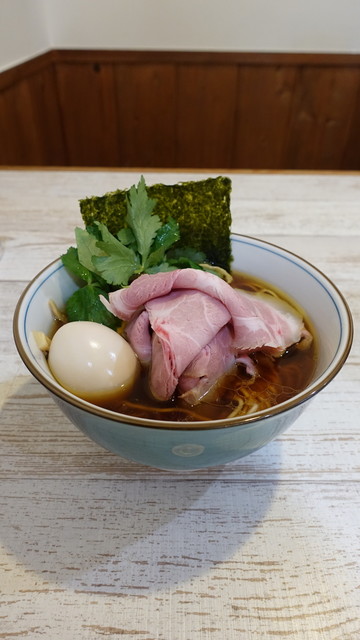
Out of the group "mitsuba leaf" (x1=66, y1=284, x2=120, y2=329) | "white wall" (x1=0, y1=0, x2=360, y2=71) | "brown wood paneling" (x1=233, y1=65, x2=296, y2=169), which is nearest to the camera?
"mitsuba leaf" (x1=66, y1=284, x2=120, y2=329)

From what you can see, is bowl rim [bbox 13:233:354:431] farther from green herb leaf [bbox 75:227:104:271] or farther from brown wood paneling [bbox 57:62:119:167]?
brown wood paneling [bbox 57:62:119:167]

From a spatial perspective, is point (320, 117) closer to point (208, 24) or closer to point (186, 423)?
point (208, 24)

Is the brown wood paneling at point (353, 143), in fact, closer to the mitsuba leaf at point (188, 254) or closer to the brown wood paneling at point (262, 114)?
the brown wood paneling at point (262, 114)

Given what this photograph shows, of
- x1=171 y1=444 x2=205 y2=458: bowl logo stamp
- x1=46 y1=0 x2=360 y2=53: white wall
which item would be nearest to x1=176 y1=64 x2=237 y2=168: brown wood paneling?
x1=46 y1=0 x2=360 y2=53: white wall

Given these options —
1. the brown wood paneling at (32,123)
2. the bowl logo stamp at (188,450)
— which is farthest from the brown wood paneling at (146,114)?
the bowl logo stamp at (188,450)

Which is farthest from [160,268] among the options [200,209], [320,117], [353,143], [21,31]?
[353,143]

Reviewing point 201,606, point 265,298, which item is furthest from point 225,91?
point 201,606

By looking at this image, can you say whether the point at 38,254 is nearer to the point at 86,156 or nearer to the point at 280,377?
the point at 280,377
